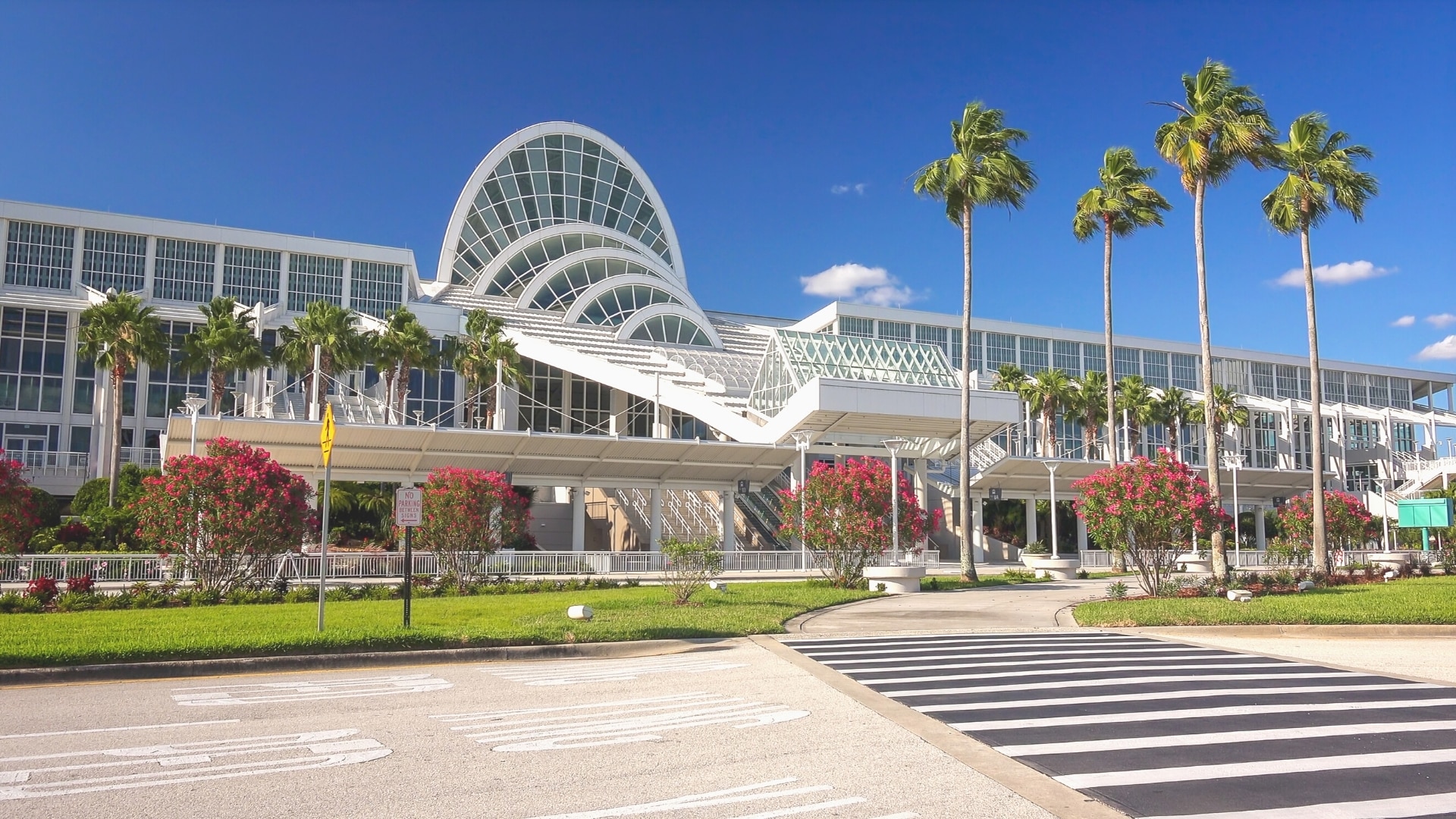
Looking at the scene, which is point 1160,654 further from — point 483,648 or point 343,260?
point 343,260

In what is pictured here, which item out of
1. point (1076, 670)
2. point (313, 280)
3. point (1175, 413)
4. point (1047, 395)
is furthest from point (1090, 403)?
point (1076, 670)

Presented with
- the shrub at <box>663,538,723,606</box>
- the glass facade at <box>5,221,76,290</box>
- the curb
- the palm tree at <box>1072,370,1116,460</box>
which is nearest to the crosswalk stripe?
the curb

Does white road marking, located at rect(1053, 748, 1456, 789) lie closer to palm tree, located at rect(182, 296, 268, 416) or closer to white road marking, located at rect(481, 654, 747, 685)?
white road marking, located at rect(481, 654, 747, 685)

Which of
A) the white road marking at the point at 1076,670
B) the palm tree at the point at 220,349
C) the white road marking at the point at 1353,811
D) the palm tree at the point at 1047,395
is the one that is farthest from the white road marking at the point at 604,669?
the palm tree at the point at 1047,395

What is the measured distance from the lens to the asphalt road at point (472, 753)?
260 inches

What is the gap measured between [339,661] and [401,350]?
3372 cm

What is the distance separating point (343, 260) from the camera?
58469 mm

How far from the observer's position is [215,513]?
23219 millimetres

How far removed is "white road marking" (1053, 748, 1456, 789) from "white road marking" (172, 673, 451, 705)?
24.3ft

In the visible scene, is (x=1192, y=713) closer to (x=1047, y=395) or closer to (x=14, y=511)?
(x=14, y=511)

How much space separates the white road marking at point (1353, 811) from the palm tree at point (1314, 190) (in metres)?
29.2

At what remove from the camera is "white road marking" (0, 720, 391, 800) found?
7.06 m

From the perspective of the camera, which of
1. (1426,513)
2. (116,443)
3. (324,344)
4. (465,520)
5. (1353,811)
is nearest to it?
(1353,811)

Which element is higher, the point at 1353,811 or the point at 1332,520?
the point at 1332,520
